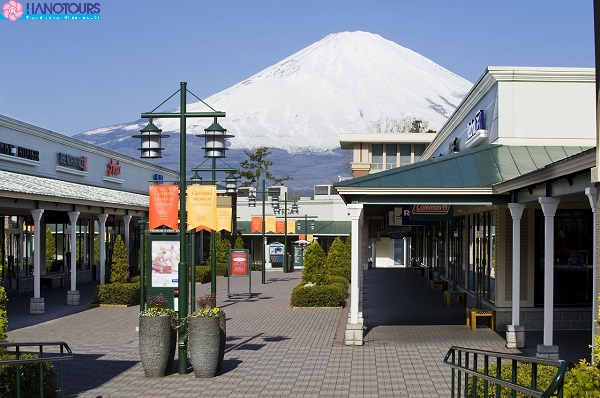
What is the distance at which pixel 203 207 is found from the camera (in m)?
23.5

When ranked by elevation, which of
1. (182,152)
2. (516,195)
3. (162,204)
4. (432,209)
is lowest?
(432,209)

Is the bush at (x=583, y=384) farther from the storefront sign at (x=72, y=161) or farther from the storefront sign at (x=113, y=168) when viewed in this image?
the storefront sign at (x=113, y=168)

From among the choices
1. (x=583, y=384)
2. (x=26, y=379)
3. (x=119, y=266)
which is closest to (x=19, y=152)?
(x=119, y=266)

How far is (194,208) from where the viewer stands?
77.3 feet

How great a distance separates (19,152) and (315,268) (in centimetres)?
1338

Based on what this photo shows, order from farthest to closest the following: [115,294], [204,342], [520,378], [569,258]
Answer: [115,294], [569,258], [204,342], [520,378]

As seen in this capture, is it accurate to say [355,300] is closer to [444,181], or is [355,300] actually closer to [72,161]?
[444,181]

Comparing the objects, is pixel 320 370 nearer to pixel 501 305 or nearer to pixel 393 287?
pixel 501 305

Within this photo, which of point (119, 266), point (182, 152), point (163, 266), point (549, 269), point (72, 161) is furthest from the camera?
point (72, 161)

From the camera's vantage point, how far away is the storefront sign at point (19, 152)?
1387 inches

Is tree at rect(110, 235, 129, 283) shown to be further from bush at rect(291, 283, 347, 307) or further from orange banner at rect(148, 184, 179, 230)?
orange banner at rect(148, 184, 179, 230)

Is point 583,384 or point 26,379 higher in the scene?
point 583,384

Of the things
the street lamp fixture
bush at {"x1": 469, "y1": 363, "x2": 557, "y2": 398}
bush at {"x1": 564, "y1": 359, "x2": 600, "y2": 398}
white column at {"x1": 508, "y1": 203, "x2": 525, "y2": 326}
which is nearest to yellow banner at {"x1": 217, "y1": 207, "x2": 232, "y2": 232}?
white column at {"x1": 508, "y1": 203, "x2": 525, "y2": 326}

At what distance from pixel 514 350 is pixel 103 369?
27.5 ft
